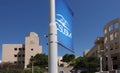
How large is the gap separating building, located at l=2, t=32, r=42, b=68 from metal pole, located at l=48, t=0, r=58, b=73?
110397 millimetres

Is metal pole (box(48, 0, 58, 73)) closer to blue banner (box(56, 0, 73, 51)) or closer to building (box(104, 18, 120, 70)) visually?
blue banner (box(56, 0, 73, 51))

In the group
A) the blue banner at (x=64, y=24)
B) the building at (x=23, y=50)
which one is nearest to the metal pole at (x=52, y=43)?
the blue banner at (x=64, y=24)

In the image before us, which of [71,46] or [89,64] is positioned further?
[89,64]

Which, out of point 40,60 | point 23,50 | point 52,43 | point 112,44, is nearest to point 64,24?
point 52,43

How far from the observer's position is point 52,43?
597 cm

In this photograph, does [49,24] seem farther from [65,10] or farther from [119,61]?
[119,61]

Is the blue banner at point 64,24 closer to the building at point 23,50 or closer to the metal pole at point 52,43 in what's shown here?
the metal pole at point 52,43

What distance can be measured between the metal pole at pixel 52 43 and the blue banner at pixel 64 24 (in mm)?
310

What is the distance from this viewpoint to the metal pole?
5.85 m

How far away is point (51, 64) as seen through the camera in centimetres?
586

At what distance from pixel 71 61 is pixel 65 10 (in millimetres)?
111792

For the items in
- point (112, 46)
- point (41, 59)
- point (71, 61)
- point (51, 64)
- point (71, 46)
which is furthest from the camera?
point (71, 61)

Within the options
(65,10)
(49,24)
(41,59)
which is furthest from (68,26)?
(41,59)

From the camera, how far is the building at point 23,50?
117312mm
